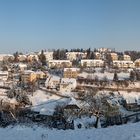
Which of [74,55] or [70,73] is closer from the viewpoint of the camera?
[70,73]

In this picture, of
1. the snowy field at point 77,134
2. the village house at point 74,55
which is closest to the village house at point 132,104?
the snowy field at point 77,134

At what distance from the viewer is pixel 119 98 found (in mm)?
41188

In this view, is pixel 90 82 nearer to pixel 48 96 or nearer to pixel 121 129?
pixel 48 96

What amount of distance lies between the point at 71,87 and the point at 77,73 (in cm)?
1474

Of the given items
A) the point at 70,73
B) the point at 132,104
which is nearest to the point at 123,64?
the point at 70,73

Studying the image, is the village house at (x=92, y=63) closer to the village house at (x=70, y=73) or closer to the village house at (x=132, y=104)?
the village house at (x=70, y=73)

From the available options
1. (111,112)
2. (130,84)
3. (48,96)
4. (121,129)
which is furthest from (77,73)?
(121,129)

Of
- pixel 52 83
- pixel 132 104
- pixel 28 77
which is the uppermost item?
pixel 28 77

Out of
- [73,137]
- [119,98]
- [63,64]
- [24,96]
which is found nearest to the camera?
[73,137]

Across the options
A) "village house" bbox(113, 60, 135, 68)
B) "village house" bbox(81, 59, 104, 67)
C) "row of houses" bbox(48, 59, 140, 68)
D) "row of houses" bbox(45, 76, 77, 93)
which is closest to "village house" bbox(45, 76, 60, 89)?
"row of houses" bbox(45, 76, 77, 93)

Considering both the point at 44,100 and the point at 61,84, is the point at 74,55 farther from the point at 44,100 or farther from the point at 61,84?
the point at 44,100

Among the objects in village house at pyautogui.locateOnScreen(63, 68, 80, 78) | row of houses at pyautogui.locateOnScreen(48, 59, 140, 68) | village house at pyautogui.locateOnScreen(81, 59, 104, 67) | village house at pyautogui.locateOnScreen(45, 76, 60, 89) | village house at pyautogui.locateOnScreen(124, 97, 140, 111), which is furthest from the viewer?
village house at pyautogui.locateOnScreen(81, 59, 104, 67)

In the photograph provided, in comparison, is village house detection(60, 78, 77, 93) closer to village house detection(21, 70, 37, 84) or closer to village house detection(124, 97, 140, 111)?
village house detection(21, 70, 37, 84)

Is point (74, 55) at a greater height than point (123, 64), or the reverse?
point (74, 55)
